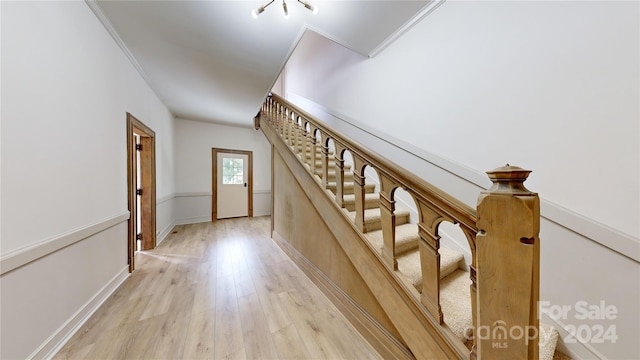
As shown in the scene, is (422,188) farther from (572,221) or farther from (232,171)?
(232,171)

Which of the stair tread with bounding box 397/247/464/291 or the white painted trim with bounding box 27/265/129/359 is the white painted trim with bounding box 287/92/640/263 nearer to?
the stair tread with bounding box 397/247/464/291

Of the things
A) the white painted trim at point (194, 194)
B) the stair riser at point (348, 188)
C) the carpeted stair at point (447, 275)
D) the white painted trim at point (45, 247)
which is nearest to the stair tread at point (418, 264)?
the carpeted stair at point (447, 275)

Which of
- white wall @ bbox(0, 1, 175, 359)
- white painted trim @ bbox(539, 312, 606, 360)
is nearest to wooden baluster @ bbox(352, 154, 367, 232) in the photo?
white painted trim @ bbox(539, 312, 606, 360)

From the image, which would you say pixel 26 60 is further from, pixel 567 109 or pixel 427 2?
pixel 567 109

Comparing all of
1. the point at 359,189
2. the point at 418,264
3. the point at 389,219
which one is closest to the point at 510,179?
the point at 389,219

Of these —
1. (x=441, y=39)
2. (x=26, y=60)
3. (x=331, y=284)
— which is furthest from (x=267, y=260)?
(x=441, y=39)

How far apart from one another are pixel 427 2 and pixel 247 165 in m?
4.53

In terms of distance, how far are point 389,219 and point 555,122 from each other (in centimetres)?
108

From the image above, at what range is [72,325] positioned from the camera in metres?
1.32

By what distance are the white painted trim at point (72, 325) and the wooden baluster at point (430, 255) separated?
208 centimetres

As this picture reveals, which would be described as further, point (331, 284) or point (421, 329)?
point (331, 284)

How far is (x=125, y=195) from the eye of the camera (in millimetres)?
2051

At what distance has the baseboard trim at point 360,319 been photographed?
1184 mm

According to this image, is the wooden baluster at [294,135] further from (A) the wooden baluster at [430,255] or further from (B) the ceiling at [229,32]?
(A) the wooden baluster at [430,255]
